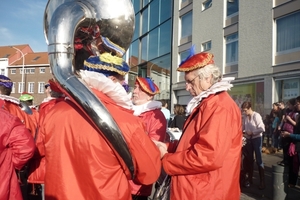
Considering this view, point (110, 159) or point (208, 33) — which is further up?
point (208, 33)

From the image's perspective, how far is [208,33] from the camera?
15.9 meters

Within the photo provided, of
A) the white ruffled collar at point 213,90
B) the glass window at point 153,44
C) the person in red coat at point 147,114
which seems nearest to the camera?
the white ruffled collar at point 213,90

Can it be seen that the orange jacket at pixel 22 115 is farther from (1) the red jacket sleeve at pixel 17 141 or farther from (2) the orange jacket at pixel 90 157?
(2) the orange jacket at pixel 90 157

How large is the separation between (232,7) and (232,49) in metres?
2.00

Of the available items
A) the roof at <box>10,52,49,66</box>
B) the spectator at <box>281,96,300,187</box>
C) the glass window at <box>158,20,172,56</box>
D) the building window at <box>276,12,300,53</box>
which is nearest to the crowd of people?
the spectator at <box>281,96,300,187</box>

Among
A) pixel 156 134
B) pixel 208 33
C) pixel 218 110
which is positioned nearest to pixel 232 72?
pixel 208 33

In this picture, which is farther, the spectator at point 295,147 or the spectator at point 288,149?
the spectator at point 288,149

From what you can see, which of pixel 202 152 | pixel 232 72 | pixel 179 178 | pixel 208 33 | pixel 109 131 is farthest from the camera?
pixel 208 33

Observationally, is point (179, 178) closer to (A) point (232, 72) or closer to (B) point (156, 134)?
(B) point (156, 134)

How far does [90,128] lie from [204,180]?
91 cm

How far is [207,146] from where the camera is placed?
208 centimetres

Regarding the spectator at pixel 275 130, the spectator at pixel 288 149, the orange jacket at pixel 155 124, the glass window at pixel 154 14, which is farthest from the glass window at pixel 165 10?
the orange jacket at pixel 155 124

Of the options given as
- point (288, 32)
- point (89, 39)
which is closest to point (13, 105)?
point (89, 39)

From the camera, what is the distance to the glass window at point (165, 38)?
768 inches
